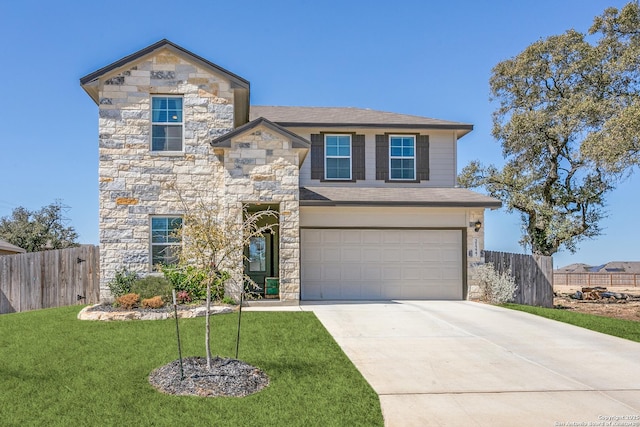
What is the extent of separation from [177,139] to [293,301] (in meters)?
5.39

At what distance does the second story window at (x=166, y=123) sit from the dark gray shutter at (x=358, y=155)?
5.69m

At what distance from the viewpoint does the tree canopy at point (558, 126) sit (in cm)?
2300

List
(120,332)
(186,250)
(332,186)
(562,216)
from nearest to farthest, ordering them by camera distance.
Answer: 1. (186,250)
2. (120,332)
3. (332,186)
4. (562,216)

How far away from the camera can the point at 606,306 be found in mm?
21406

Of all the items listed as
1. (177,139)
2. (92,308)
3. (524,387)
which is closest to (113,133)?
(177,139)

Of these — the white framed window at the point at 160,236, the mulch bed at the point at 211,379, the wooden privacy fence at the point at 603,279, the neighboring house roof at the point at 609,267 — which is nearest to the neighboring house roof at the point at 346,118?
the white framed window at the point at 160,236

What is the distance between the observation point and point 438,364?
27.6 feet

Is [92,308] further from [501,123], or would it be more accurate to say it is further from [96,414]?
[501,123]

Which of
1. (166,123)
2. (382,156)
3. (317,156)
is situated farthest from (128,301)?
(382,156)

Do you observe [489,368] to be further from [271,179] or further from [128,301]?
[128,301]

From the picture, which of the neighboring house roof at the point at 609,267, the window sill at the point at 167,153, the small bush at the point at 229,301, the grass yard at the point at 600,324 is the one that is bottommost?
the neighboring house roof at the point at 609,267

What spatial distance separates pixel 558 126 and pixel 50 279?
19723 millimetres

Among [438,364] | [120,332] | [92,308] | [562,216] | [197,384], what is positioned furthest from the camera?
[562,216]

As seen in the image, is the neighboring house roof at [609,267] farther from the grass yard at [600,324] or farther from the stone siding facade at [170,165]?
the stone siding facade at [170,165]
